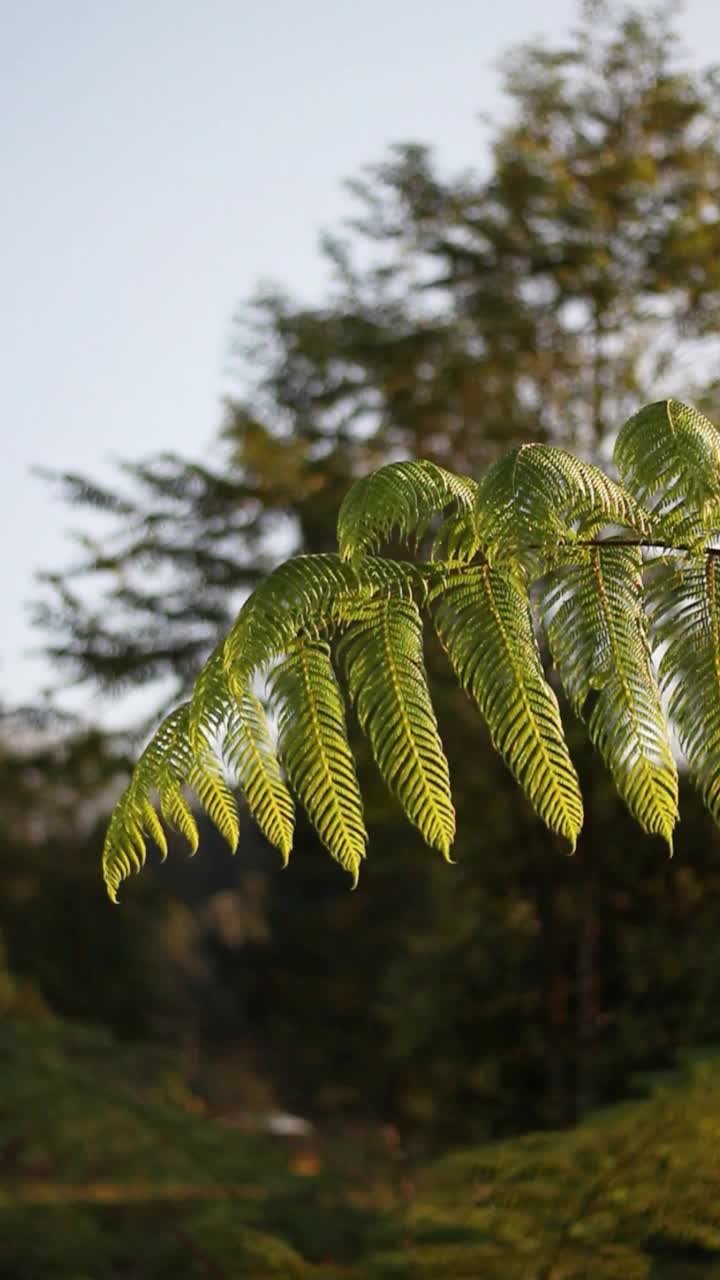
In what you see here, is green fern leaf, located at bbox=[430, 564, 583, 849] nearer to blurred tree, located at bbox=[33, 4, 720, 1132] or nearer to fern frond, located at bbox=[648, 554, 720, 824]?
fern frond, located at bbox=[648, 554, 720, 824]

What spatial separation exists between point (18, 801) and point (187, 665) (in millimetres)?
6658

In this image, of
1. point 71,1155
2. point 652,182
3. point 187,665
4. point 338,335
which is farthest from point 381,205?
point 71,1155

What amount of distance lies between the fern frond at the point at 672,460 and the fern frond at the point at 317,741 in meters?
0.47

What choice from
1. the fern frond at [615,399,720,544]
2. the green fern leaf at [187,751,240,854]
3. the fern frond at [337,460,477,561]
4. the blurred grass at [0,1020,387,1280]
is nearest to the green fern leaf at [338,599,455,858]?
the fern frond at [337,460,477,561]

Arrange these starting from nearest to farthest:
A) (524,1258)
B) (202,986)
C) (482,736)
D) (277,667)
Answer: (277,667)
(524,1258)
(482,736)
(202,986)

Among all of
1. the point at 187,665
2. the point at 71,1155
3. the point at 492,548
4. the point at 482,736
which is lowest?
the point at 71,1155

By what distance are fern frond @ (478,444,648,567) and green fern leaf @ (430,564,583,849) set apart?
60 mm

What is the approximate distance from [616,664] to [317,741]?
0.41m

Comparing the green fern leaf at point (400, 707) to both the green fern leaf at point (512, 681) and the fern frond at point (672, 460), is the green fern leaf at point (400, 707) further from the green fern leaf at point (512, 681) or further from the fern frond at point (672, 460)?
the fern frond at point (672, 460)

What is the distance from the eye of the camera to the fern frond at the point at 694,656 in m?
1.82

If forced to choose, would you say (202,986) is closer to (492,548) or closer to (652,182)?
(652,182)

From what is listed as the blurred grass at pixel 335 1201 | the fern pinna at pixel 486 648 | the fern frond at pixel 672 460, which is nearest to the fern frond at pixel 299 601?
the fern pinna at pixel 486 648

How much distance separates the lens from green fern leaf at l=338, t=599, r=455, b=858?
1772 millimetres

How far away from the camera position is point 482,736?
9102mm
